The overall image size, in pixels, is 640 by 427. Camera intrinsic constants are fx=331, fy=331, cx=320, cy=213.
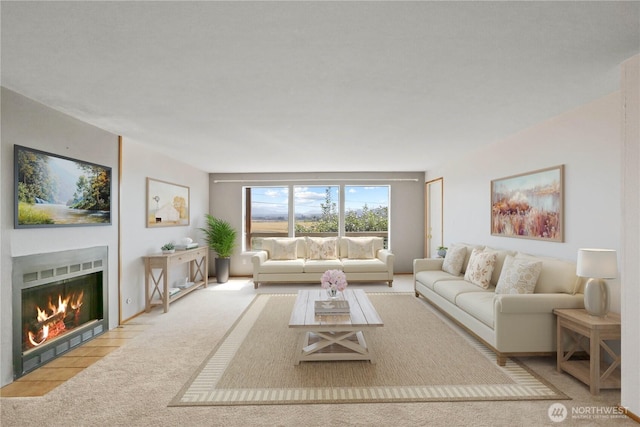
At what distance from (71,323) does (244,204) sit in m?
4.62

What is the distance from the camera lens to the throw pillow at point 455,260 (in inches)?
203

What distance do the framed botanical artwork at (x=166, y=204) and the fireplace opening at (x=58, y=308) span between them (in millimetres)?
1416

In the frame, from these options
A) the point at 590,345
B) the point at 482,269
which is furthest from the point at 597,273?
the point at 482,269

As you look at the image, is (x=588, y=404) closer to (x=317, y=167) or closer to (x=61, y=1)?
(x=61, y=1)

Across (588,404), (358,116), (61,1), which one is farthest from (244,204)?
(588,404)

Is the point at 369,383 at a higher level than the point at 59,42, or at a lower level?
lower

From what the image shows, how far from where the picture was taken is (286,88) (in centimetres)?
273

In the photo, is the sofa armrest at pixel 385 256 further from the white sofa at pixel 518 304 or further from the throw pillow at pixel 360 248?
the white sofa at pixel 518 304

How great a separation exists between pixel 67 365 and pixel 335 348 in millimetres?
2595

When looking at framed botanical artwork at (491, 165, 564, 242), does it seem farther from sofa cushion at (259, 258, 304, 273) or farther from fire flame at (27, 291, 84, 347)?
fire flame at (27, 291, 84, 347)

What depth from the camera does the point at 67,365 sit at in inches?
125

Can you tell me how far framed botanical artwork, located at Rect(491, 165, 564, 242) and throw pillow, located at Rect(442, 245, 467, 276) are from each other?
58cm

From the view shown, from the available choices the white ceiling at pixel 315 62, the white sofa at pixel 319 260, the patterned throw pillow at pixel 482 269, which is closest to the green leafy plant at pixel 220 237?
the white sofa at pixel 319 260

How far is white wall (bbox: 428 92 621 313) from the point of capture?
9.68 feet
